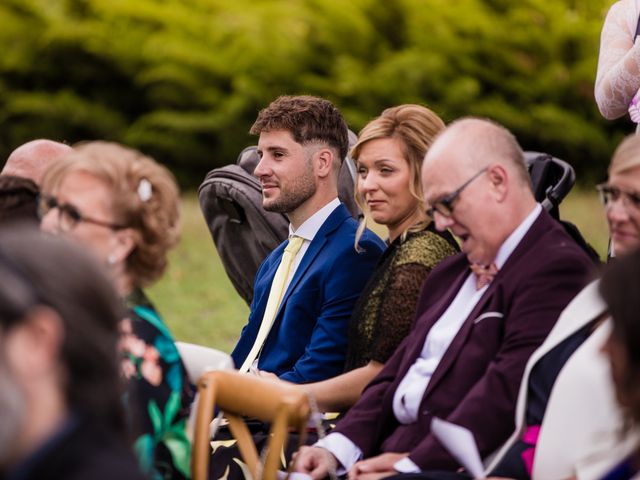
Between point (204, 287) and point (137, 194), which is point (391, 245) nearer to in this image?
point (137, 194)

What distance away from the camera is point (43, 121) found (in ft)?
58.0

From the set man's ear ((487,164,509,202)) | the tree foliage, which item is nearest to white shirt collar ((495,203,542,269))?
man's ear ((487,164,509,202))

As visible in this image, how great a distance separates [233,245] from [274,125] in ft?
3.80

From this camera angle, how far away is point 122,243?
3.45 meters

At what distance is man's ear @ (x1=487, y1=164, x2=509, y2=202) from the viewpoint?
376 cm

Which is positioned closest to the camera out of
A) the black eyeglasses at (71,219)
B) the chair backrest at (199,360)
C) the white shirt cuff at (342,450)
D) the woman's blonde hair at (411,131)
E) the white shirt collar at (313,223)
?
the black eyeglasses at (71,219)

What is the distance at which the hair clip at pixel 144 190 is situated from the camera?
11.3 ft

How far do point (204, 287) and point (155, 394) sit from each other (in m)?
8.59

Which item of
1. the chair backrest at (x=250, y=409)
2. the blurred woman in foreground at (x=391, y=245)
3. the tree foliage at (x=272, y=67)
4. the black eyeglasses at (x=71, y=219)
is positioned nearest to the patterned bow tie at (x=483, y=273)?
the blurred woman in foreground at (x=391, y=245)

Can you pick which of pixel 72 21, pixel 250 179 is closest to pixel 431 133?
pixel 250 179

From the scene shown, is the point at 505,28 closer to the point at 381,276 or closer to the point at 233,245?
the point at 233,245

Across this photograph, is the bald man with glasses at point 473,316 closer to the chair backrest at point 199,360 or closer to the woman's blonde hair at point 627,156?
the woman's blonde hair at point 627,156

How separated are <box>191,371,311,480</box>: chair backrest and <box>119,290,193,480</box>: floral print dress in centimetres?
5

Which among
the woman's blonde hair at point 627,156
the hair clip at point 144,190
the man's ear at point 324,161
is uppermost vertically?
the woman's blonde hair at point 627,156
